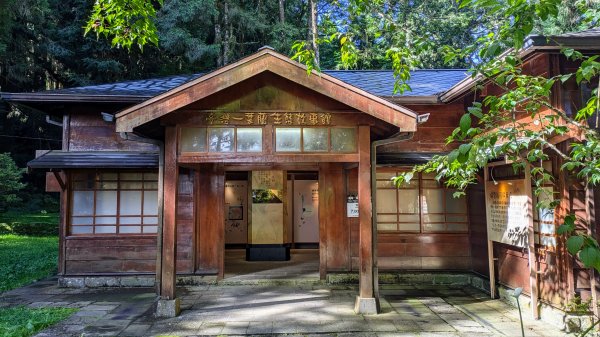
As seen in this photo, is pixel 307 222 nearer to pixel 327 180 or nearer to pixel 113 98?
pixel 327 180

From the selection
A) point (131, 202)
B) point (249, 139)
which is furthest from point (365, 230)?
point (131, 202)

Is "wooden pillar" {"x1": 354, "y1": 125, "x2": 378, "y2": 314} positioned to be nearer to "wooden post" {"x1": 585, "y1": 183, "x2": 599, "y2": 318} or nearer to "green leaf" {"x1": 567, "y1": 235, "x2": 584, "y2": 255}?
"wooden post" {"x1": 585, "y1": 183, "x2": 599, "y2": 318}

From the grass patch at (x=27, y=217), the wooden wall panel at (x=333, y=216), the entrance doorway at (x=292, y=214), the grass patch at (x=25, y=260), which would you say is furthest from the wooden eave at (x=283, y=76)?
the grass patch at (x=27, y=217)

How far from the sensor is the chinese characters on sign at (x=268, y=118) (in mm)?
5605

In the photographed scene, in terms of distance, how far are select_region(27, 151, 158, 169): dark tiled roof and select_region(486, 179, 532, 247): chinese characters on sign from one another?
594 centimetres

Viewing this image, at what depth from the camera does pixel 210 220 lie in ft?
24.6

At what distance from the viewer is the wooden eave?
5.30 metres

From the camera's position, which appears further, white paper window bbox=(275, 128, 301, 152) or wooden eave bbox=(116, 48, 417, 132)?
white paper window bbox=(275, 128, 301, 152)

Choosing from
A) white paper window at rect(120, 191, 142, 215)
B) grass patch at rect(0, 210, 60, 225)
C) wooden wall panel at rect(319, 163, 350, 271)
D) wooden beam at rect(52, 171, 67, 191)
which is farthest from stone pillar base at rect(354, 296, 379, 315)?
grass patch at rect(0, 210, 60, 225)

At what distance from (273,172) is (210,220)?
293cm

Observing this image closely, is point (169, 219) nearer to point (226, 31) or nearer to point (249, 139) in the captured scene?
point (249, 139)

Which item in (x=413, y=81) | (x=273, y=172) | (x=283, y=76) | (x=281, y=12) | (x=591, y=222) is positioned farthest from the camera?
(x=281, y=12)

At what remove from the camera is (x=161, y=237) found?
19.1ft

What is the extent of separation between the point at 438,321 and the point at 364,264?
1.22 metres
